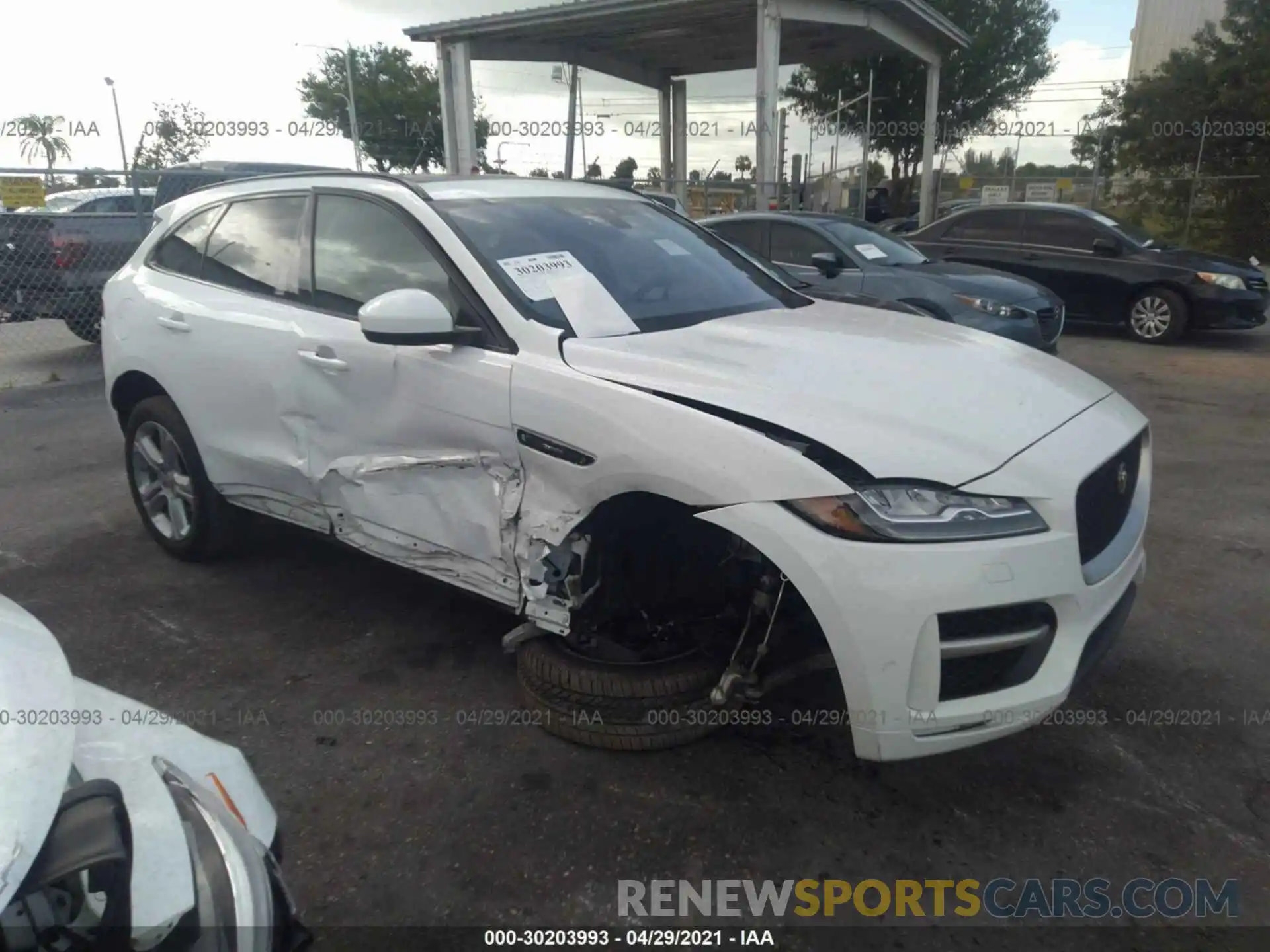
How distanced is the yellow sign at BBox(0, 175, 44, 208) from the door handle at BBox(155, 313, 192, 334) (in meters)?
6.32

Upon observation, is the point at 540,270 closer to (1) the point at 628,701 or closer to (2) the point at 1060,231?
(1) the point at 628,701

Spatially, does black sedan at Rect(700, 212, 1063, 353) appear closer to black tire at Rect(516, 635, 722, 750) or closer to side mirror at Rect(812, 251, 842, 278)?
side mirror at Rect(812, 251, 842, 278)

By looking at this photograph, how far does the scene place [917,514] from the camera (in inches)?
87.4

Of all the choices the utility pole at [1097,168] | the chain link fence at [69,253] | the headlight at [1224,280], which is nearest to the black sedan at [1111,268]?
the headlight at [1224,280]

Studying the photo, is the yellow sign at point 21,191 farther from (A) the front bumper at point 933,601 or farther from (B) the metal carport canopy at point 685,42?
(B) the metal carport canopy at point 685,42

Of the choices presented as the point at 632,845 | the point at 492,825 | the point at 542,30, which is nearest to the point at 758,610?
the point at 632,845

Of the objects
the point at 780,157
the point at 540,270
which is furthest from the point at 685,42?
the point at 540,270

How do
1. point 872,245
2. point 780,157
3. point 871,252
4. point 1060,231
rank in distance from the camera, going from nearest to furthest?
point 871,252
point 872,245
point 1060,231
point 780,157

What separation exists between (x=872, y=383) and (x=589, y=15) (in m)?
15.9

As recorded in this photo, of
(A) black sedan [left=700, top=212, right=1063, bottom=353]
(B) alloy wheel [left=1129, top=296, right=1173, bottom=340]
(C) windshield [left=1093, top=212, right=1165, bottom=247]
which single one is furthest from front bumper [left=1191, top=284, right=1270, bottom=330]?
(A) black sedan [left=700, top=212, right=1063, bottom=353]

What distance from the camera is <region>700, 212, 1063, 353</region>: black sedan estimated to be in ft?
24.8

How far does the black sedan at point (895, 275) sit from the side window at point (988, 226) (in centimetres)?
248

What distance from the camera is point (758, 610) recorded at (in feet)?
8.48

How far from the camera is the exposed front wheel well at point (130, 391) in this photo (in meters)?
4.25
